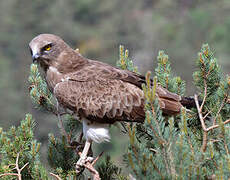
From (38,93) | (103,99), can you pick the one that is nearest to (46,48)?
(38,93)

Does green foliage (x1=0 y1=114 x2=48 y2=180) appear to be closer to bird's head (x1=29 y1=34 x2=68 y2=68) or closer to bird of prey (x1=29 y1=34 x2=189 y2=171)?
bird of prey (x1=29 y1=34 x2=189 y2=171)

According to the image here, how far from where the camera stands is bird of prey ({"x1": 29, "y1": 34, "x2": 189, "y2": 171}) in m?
4.73

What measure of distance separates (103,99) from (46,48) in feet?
3.70

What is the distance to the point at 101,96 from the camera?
485 cm

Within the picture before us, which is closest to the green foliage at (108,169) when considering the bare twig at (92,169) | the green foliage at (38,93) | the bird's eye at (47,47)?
the bare twig at (92,169)

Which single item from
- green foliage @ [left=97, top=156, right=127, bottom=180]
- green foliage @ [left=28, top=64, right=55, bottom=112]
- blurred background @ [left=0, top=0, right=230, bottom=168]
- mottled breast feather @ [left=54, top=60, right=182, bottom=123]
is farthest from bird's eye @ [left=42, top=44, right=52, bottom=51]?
blurred background @ [left=0, top=0, right=230, bottom=168]

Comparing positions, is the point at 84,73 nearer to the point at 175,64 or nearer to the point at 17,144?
the point at 17,144

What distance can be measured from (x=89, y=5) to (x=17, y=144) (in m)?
54.7

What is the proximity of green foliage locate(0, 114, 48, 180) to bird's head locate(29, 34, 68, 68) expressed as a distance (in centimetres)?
130

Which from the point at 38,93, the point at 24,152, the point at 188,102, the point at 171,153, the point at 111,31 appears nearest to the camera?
the point at 171,153

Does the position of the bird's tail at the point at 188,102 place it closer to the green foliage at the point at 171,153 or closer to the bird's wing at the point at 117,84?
the bird's wing at the point at 117,84

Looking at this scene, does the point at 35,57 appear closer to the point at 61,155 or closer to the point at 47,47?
the point at 47,47

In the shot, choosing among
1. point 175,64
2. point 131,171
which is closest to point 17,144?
point 131,171

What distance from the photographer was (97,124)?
4871mm
